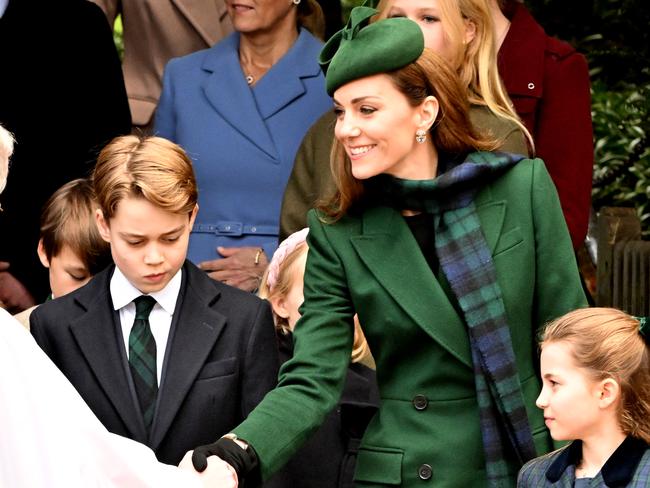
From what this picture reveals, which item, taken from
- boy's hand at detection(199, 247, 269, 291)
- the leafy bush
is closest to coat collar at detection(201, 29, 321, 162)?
boy's hand at detection(199, 247, 269, 291)

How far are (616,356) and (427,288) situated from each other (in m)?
0.57

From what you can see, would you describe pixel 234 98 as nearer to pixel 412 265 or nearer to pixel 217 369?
pixel 217 369

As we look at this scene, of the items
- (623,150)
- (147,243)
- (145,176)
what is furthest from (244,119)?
(623,150)

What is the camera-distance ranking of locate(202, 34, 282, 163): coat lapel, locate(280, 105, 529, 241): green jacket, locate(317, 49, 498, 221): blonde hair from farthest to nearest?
locate(202, 34, 282, 163): coat lapel → locate(280, 105, 529, 241): green jacket → locate(317, 49, 498, 221): blonde hair

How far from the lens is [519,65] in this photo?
6.75m

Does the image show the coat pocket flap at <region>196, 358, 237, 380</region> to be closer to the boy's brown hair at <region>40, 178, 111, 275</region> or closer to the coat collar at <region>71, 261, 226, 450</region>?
the coat collar at <region>71, 261, 226, 450</region>

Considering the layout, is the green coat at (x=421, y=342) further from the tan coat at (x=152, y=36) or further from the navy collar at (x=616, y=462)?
the tan coat at (x=152, y=36)

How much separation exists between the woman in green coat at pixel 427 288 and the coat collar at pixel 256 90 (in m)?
1.84

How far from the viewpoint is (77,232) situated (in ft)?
21.3

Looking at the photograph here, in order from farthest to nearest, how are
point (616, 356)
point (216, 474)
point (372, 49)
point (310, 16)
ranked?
point (310, 16)
point (372, 49)
point (616, 356)
point (216, 474)

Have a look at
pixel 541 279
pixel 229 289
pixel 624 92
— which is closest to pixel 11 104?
pixel 229 289

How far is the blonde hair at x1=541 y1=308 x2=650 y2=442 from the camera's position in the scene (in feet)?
16.3

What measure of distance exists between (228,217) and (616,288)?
2.11 m

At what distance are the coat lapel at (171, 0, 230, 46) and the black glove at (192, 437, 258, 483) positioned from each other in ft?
10.4
